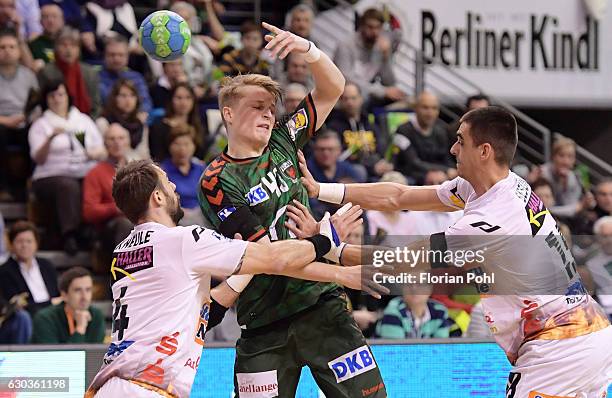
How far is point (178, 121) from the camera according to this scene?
11.2m

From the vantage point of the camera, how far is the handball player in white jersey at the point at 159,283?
5379mm

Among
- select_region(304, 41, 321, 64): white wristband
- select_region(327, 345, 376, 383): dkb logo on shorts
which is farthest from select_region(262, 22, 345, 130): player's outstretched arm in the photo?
select_region(327, 345, 376, 383): dkb logo on shorts

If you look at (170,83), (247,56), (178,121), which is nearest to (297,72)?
(247,56)

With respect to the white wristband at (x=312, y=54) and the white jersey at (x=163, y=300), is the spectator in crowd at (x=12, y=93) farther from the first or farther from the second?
the white jersey at (x=163, y=300)

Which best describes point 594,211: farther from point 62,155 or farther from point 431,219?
point 62,155

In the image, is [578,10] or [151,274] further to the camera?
[578,10]

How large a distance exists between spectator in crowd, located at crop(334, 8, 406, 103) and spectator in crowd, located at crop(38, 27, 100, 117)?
122 inches

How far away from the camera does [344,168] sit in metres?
11.2

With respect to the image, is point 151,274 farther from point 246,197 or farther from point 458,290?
point 458,290

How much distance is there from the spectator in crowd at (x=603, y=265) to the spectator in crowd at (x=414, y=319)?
1405 millimetres

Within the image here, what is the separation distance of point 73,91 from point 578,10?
8.32 m

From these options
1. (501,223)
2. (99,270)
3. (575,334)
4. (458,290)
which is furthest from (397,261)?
(99,270)

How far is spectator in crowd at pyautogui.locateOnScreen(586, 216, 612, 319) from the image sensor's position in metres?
9.45

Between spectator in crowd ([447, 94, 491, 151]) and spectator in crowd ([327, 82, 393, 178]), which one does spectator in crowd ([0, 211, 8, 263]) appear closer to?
spectator in crowd ([327, 82, 393, 178])
